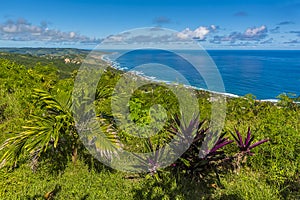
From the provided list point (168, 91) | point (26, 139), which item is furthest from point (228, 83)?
point (26, 139)

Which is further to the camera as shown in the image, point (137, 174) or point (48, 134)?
Result: point (137, 174)

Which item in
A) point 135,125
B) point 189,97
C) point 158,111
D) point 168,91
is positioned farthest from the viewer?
point 168,91

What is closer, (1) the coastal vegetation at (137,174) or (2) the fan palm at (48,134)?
(2) the fan palm at (48,134)

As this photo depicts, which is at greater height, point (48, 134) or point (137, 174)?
point (48, 134)

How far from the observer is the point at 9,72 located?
8047mm

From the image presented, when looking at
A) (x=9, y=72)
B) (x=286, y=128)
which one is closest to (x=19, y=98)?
(x=9, y=72)

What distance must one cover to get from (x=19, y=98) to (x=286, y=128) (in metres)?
6.60

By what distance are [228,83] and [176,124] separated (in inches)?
2426

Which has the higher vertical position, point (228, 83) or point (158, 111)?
point (158, 111)

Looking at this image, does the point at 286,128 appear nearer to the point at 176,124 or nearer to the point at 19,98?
the point at 176,124

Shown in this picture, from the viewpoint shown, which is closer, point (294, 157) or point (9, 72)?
point (294, 157)

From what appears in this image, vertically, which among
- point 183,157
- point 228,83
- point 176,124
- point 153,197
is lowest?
point 228,83

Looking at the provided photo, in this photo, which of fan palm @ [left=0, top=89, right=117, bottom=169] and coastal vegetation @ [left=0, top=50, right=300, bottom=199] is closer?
fan palm @ [left=0, top=89, right=117, bottom=169]

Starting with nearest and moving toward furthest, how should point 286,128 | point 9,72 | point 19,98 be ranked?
1. point 286,128
2. point 19,98
3. point 9,72
